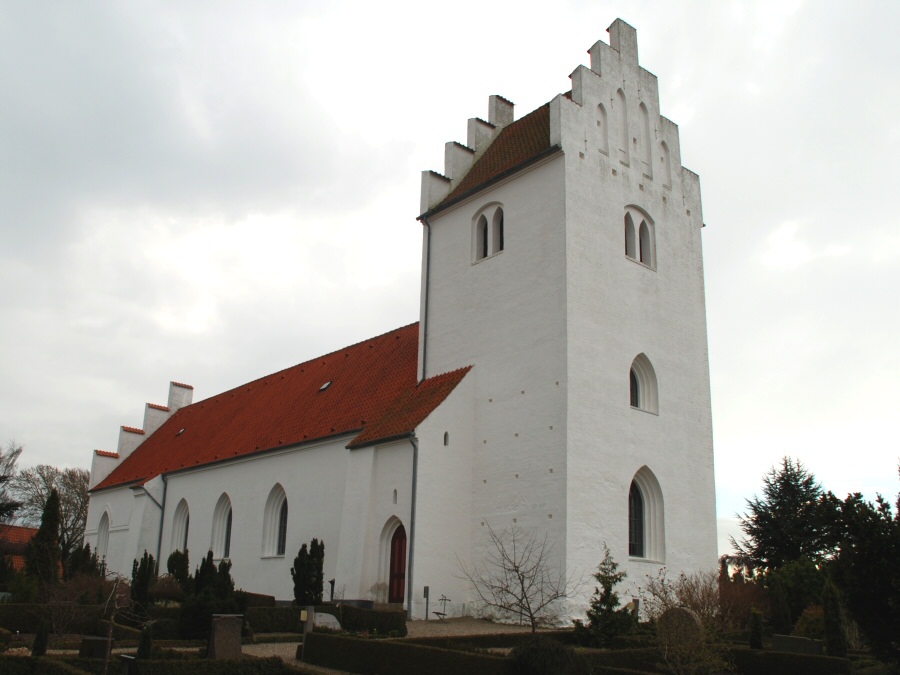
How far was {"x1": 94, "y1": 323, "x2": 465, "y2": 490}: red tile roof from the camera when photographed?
2277cm

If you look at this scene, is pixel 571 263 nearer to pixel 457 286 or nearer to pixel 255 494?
pixel 457 286

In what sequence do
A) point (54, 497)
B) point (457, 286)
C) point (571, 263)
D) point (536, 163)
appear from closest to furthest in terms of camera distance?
point (571, 263)
point (536, 163)
point (457, 286)
point (54, 497)

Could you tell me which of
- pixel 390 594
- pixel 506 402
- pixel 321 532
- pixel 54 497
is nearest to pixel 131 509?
pixel 54 497

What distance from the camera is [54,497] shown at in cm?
3119

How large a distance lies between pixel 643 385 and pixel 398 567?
7765 millimetres

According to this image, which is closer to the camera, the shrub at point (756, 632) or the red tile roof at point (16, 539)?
the shrub at point (756, 632)

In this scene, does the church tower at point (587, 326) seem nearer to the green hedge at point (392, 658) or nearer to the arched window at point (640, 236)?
the arched window at point (640, 236)

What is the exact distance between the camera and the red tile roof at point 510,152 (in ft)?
73.6

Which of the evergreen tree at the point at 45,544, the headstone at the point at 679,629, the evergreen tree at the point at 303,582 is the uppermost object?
the evergreen tree at the point at 45,544

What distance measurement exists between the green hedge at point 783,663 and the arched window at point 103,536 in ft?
97.8

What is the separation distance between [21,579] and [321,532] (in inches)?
442

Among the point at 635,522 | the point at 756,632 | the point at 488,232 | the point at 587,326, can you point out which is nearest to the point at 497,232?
the point at 488,232

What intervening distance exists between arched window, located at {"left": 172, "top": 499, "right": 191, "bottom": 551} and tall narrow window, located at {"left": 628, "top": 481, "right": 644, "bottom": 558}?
59.6ft

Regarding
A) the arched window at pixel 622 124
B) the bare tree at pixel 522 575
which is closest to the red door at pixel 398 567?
the bare tree at pixel 522 575
